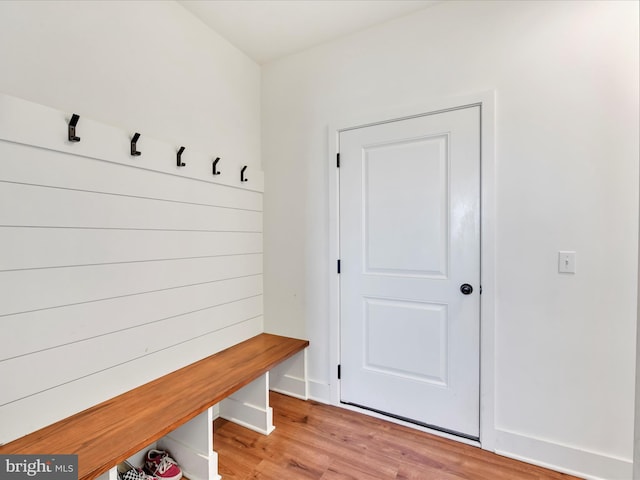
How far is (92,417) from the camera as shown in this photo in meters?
1.34

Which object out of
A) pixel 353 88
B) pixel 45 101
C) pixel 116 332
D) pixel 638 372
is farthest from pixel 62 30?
pixel 638 372

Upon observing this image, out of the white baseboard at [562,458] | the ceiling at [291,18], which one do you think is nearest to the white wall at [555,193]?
the white baseboard at [562,458]

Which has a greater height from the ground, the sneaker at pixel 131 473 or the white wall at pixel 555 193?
the white wall at pixel 555 193

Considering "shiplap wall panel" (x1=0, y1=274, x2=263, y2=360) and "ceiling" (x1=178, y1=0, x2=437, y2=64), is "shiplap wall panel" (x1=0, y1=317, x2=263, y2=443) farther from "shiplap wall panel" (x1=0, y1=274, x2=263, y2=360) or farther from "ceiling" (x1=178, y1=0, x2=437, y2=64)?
"ceiling" (x1=178, y1=0, x2=437, y2=64)

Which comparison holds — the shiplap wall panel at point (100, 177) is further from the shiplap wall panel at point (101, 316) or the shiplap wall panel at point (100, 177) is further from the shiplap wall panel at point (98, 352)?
the shiplap wall panel at point (98, 352)

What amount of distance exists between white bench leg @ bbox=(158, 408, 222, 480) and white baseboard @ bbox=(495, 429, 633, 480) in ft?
5.07

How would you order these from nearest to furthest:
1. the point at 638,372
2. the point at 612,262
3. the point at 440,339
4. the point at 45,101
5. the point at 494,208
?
the point at 638,372, the point at 45,101, the point at 612,262, the point at 494,208, the point at 440,339

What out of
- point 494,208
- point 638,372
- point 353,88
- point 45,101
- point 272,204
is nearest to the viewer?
point 638,372

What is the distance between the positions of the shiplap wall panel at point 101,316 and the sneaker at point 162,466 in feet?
2.26

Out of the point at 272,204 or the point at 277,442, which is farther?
the point at 272,204

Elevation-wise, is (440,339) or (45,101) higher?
(45,101)

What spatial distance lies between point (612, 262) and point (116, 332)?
2.44m

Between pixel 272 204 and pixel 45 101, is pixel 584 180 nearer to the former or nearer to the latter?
pixel 272 204

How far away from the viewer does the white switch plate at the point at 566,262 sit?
1591 mm
